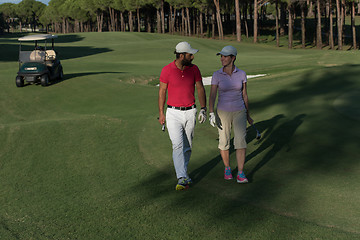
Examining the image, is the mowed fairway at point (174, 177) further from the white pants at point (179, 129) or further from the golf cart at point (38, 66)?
the golf cart at point (38, 66)

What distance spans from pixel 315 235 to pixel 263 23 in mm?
91990

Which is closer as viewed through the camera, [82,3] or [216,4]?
[216,4]

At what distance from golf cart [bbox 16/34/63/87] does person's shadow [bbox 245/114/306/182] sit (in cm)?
1179

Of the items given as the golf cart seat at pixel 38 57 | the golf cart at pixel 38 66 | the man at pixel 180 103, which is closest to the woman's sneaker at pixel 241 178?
the man at pixel 180 103

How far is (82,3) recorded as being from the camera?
364ft

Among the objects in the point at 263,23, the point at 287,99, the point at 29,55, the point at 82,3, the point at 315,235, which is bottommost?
→ the point at 315,235

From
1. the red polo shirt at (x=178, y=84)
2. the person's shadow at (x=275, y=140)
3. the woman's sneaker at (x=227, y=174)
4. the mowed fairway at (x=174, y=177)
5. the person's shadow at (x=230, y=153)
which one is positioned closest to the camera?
the mowed fairway at (x=174, y=177)

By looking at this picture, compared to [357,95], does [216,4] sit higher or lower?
higher

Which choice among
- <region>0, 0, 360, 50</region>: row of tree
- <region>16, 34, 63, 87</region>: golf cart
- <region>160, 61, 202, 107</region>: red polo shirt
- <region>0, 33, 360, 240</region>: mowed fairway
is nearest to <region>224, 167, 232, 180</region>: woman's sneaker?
<region>0, 33, 360, 240</region>: mowed fairway

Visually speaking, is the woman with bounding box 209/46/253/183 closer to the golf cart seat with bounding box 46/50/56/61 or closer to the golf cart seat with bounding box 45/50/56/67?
the golf cart seat with bounding box 45/50/56/67

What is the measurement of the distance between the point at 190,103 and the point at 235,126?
911 millimetres

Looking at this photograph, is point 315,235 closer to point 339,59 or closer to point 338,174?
point 338,174

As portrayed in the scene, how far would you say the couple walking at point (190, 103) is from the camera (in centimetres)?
724

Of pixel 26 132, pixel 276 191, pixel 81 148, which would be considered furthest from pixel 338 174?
pixel 26 132
